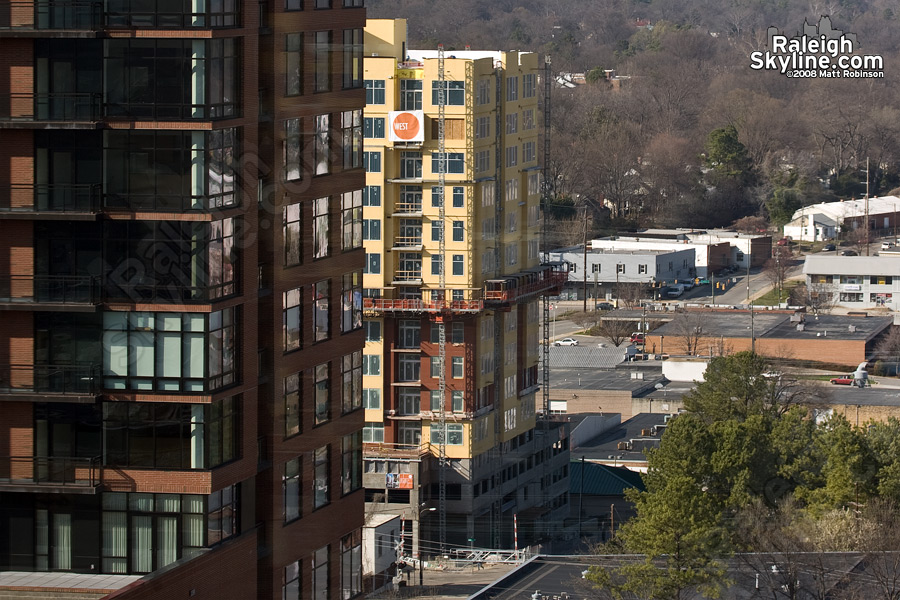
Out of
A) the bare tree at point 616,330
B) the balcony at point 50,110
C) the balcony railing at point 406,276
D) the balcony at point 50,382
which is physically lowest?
the bare tree at point 616,330

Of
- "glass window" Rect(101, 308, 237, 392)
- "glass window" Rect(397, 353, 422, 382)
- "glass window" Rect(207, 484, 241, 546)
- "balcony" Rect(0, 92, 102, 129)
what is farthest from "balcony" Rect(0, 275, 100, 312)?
"glass window" Rect(397, 353, 422, 382)

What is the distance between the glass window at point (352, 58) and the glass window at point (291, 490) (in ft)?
6.04

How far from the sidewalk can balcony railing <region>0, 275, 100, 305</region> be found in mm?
12560

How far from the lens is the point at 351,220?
951cm

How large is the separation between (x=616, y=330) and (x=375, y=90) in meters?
16.2

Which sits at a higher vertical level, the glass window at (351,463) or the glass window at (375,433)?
the glass window at (351,463)

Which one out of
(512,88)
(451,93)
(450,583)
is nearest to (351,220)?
(450,583)

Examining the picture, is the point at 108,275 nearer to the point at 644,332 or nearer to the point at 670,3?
the point at 644,332

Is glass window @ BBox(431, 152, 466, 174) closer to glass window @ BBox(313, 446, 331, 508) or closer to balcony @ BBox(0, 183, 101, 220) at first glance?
glass window @ BBox(313, 446, 331, 508)

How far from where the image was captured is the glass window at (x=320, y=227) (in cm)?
909

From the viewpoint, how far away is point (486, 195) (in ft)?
82.2

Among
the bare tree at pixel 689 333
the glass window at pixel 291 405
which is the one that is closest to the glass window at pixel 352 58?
the glass window at pixel 291 405

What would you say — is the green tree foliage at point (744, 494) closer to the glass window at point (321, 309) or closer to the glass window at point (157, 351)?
the glass window at point (321, 309)

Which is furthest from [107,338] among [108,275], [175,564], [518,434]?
[518,434]
